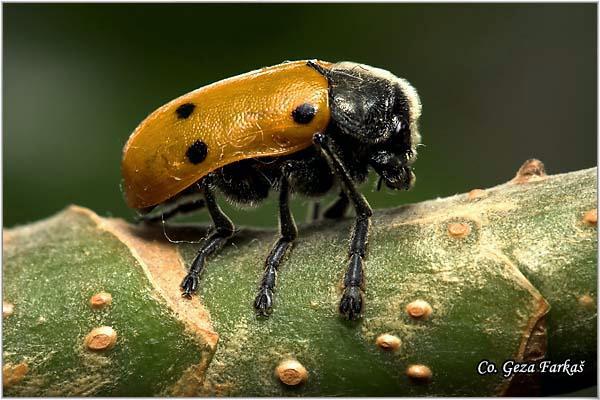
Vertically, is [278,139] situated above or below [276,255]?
above

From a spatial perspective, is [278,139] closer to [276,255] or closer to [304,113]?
[304,113]

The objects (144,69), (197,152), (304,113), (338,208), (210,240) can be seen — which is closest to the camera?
(210,240)

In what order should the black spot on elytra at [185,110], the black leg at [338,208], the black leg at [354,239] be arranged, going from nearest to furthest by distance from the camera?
the black leg at [354,239] < the black spot on elytra at [185,110] < the black leg at [338,208]

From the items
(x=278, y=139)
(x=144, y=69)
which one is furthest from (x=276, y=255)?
(x=144, y=69)

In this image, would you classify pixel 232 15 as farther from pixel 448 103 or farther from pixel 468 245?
pixel 468 245

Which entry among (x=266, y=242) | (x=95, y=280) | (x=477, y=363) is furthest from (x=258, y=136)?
(x=477, y=363)

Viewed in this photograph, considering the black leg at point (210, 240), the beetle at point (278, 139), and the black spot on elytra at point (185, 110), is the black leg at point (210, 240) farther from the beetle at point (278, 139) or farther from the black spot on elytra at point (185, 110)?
the black spot on elytra at point (185, 110)

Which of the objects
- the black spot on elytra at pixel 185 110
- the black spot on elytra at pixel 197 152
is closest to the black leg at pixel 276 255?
the black spot on elytra at pixel 197 152

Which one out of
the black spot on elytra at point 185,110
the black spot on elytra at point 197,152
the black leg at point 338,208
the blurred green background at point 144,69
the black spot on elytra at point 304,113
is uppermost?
the blurred green background at point 144,69
